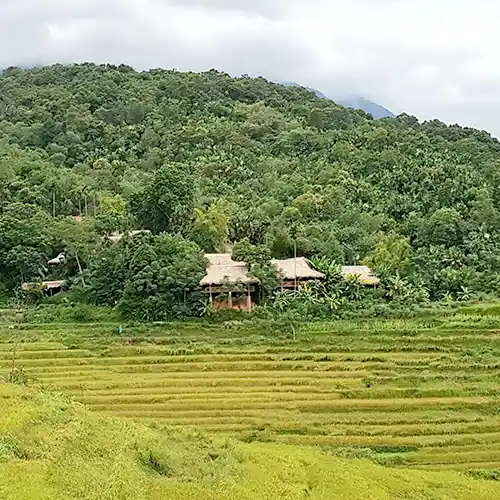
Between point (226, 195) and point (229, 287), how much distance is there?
762 inches

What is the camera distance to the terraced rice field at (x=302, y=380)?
2383 centimetres

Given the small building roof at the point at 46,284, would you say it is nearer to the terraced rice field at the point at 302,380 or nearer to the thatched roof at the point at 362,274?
the terraced rice field at the point at 302,380

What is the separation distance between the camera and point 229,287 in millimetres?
39281

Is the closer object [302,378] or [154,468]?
[154,468]

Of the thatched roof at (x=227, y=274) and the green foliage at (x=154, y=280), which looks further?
the thatched roof at (x=227, y=274)

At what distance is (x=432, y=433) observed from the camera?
2398cm

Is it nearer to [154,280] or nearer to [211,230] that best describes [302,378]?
[154,280]

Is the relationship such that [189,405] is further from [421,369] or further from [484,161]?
[484,161]

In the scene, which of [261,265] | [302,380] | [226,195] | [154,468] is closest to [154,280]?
[261,265]

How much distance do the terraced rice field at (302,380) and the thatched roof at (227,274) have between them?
2805 mm

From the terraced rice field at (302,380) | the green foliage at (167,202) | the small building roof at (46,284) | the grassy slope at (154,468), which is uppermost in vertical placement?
the green foliage at (167,202)

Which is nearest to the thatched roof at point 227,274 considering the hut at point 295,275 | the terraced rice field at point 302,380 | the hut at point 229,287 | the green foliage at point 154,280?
the hut at point 229,287

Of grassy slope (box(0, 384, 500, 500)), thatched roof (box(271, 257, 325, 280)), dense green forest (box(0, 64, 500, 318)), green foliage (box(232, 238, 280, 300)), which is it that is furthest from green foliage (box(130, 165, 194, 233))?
grassy slope (box(0, 384, 500, 500))

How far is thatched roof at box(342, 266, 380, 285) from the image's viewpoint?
1614 inches
